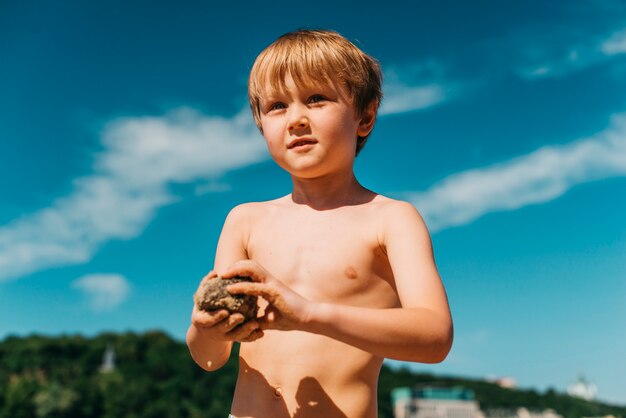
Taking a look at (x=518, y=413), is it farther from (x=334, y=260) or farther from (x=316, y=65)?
(x=316, y=65)

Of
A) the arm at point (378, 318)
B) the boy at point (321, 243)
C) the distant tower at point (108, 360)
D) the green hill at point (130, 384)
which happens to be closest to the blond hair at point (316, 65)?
the boy at point (321, 243)

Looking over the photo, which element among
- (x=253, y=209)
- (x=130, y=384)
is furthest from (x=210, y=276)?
(x=130, y=384)

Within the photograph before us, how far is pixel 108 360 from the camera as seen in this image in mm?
169875

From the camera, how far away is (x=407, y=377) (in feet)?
619

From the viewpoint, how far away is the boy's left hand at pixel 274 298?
2.87 meters

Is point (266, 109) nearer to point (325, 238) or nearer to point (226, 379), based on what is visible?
point (325, 238)

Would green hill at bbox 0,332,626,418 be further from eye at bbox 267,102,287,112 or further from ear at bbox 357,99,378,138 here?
eye at bbox 267,102,287,112

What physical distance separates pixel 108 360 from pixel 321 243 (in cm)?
17733

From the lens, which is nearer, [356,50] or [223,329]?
[223,329]

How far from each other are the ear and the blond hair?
24mm

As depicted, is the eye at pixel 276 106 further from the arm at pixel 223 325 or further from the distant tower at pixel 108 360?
the distant tower at pixel 108 360

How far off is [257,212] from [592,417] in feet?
597

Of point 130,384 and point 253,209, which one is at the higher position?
point 130,384

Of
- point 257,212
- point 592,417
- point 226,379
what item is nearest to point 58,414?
point 226,379
